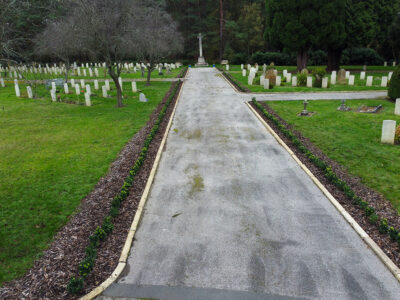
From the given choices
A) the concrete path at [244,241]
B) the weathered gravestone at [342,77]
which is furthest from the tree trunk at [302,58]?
the concrete path at [244,241]

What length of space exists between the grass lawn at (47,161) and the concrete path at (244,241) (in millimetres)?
1948

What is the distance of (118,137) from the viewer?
1272 cm

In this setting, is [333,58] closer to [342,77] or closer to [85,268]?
[342,77]

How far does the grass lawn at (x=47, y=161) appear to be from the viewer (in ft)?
20.6

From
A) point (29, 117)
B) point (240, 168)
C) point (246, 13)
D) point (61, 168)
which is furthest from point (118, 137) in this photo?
point (246, 13)

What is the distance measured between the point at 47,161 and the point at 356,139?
1088 centimetres

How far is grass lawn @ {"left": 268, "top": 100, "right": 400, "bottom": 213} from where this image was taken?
8453 mm

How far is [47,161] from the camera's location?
10273mm

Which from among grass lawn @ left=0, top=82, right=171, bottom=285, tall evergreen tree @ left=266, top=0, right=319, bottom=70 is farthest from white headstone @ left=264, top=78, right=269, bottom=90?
tall evergreen tree @ left=266, top=0, right=319, bottom=70

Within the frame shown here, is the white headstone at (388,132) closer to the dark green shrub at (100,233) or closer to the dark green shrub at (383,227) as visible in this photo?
the dark green shrub at (383,227)

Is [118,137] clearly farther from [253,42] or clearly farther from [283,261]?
[253,42]

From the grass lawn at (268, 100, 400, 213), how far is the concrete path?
1.68 meters

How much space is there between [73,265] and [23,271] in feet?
2.61

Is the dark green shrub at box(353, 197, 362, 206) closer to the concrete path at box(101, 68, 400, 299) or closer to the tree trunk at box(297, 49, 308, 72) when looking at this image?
the concrete path at box(101, 68, 400, 299)
